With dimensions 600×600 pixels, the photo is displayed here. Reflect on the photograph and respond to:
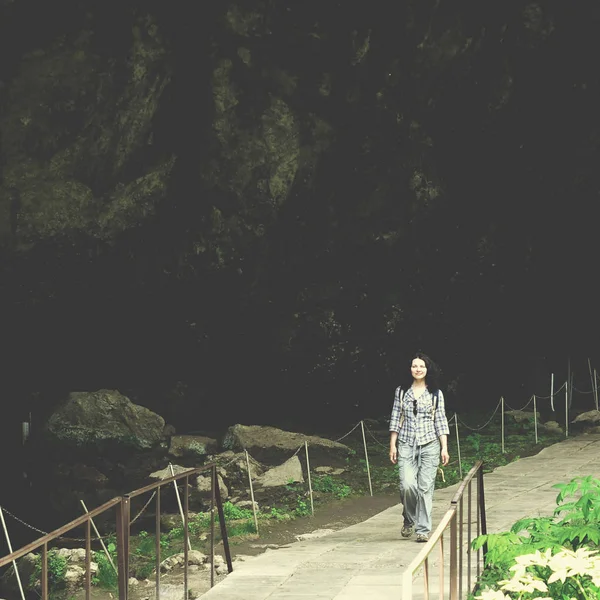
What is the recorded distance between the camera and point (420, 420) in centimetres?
824

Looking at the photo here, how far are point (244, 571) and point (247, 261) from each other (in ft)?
36.3

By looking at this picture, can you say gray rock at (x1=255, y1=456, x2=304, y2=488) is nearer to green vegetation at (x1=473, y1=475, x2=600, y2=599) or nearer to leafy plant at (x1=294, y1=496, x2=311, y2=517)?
leafy plant at (x1=294, y1=496, x2=311, y2=517)

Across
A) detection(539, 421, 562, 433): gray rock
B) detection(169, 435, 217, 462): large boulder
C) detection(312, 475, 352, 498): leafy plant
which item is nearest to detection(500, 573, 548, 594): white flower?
detection(312, 475, 352, 498): leafy plant

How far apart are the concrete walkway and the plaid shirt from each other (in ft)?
2.89

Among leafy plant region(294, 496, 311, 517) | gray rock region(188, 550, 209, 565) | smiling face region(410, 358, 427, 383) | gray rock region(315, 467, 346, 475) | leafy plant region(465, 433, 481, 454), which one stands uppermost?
smiling face region(410, 358, 427, 383)

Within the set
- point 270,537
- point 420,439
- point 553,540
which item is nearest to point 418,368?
point 420,439

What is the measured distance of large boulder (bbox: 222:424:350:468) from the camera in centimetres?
1499

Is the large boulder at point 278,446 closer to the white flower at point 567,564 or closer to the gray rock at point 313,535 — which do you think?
the gray rock at point 313,535

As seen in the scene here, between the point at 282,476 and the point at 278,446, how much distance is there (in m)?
2.95

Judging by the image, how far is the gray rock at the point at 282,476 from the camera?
41.8ft

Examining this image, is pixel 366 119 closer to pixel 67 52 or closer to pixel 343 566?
pixel 67 52

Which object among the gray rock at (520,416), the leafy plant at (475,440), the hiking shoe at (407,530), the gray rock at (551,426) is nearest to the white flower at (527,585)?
the hiking shoe at (407,530)

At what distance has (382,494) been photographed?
12258 mm

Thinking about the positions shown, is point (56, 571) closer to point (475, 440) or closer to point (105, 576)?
point (105, 576)
